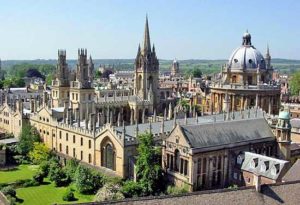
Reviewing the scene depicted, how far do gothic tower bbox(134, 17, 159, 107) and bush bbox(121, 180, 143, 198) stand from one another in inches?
1770

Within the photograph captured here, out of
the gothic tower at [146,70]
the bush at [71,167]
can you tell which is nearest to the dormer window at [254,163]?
the bush at [71,167]

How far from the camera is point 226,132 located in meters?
53.0

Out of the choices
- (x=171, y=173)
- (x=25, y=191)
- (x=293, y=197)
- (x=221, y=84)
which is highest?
(x=221, y=84)

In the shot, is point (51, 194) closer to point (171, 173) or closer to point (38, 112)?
point (171, 173)

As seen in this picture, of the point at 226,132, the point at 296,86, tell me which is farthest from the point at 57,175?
the point at 296,86

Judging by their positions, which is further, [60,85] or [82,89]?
[60,85]

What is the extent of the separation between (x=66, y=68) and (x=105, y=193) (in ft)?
140

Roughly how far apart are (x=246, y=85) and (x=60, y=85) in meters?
35.5

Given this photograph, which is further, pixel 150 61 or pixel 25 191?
pixel 150 61

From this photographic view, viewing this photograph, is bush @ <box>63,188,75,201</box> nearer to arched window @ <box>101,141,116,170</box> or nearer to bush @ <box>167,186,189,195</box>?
arched window @ <box>101,141,116,170</box>

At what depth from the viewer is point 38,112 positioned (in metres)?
75.9

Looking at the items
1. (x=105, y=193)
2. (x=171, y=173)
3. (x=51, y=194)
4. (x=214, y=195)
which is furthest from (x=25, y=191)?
(x=214, y=195)

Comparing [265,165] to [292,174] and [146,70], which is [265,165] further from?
[146,70]

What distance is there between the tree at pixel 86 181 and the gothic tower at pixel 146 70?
41374mm
